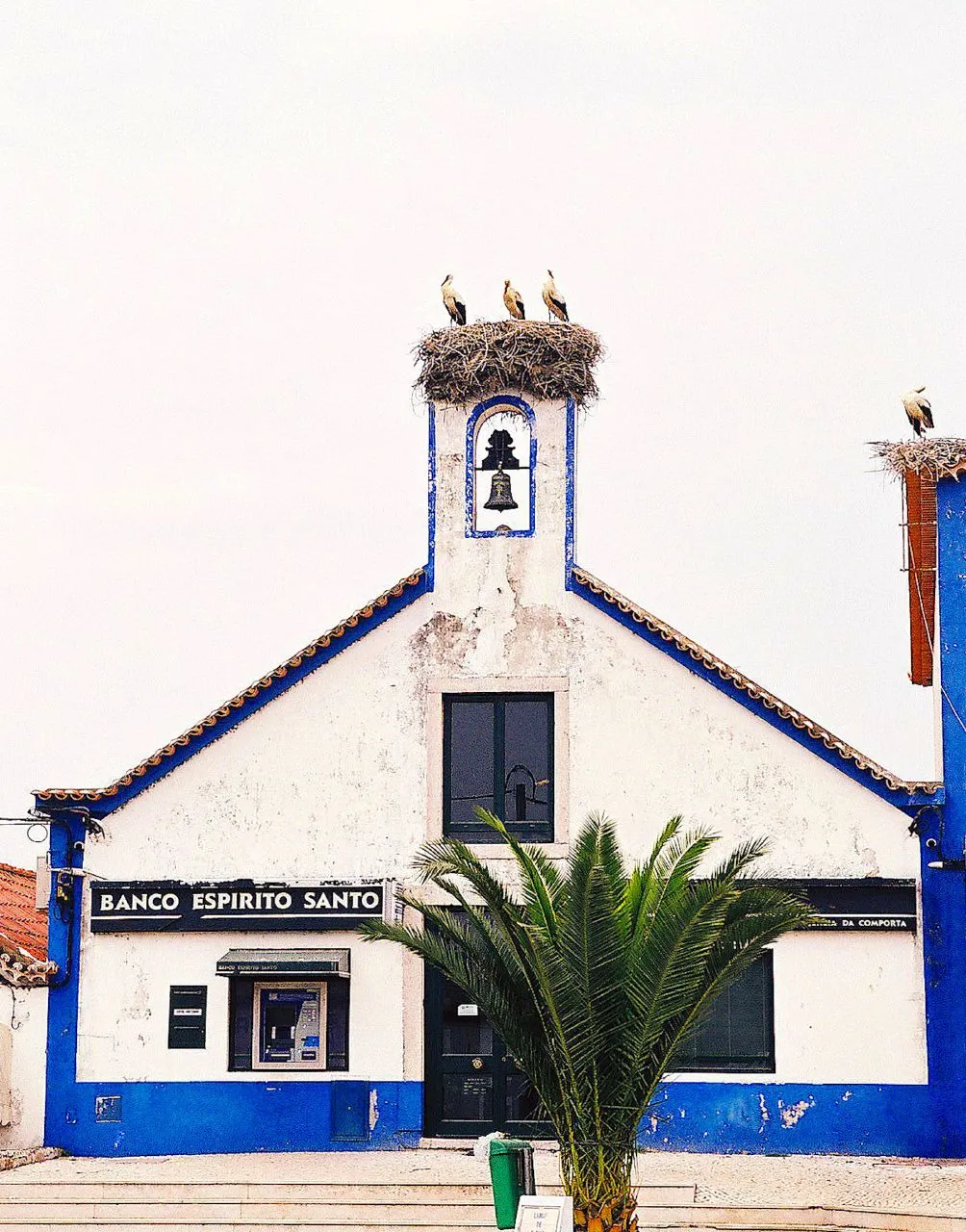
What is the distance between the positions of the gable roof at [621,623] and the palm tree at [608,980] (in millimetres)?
5136

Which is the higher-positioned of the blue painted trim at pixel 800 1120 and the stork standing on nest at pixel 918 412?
the stork standing on nest at pixel 918 412

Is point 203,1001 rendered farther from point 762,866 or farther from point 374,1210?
point 762,866

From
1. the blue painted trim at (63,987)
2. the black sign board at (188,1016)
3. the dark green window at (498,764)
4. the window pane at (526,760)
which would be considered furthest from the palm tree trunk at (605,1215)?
the blue painted trim at (63,987)

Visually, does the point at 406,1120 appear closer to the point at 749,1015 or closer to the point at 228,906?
the point at 228,906

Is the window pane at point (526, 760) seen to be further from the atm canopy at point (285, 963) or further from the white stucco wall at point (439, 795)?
the atm canopy at point (285, 963)

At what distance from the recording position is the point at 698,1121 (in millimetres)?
22734

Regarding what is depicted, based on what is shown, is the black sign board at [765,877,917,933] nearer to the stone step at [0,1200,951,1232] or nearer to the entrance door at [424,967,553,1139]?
the entrance door at [424,967,553,1139]

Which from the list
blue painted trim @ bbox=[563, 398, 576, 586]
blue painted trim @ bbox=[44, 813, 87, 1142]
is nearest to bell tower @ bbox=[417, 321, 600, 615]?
blue painted trim @ bbox=[563, 398, 576, 586]

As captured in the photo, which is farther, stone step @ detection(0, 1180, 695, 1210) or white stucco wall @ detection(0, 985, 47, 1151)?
white stucco wall @ detection(0, 985, 47, 1151)

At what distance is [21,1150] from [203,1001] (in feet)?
9.24

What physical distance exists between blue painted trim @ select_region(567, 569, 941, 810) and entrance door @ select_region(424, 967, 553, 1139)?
5.01 m

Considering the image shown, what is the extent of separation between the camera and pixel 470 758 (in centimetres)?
2398

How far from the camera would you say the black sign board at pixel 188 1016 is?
23.4m

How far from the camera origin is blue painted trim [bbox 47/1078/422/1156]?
2306 cm
